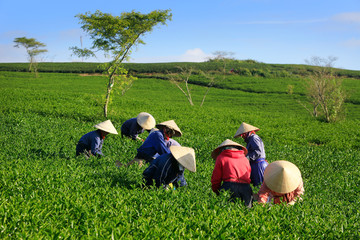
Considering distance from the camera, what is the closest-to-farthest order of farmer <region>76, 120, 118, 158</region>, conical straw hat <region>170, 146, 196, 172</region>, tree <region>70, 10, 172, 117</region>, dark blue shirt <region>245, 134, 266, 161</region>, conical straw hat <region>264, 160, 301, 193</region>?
conical straw hat <region>264, 160, 301, 193</region> → conical straw hat <region>170, 146, 196, 172</region> → dark blue shirt <region>245, 134, 266, 161</region> → farmer <region>76, 120, 118, 158</region> → tree <region>70, 10, 172, 117</region>

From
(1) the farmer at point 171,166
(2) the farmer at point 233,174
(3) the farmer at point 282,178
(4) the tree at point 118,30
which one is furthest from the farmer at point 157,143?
(4) the tree at point 118,30

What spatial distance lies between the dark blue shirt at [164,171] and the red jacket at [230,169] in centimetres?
75

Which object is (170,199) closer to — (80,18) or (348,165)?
(348,165)

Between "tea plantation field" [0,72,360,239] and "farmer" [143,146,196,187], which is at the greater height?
"farmer" [143,146,196,187]

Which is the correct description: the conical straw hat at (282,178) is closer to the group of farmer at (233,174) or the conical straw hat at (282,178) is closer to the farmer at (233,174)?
the group of farmer at (233,174)

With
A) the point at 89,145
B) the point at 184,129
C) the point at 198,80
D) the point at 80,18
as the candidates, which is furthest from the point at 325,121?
the point at 198,80

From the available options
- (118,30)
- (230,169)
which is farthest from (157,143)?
(118,30)

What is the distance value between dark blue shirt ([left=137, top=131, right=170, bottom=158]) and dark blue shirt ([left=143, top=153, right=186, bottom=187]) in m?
1.51

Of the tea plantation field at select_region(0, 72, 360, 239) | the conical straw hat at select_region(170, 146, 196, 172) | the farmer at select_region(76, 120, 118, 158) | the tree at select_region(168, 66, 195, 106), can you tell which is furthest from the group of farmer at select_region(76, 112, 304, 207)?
the tree at select_region(168, 66, 195, 106)

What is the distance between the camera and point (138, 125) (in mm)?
10422

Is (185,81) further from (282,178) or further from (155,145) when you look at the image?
(282,178)

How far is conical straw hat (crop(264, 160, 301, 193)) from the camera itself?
5242mm

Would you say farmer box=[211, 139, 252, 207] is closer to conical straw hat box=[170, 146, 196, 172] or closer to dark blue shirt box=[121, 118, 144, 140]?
conical straw hat box=[170, 146, 196, 172]

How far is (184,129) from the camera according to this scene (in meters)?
19.4
